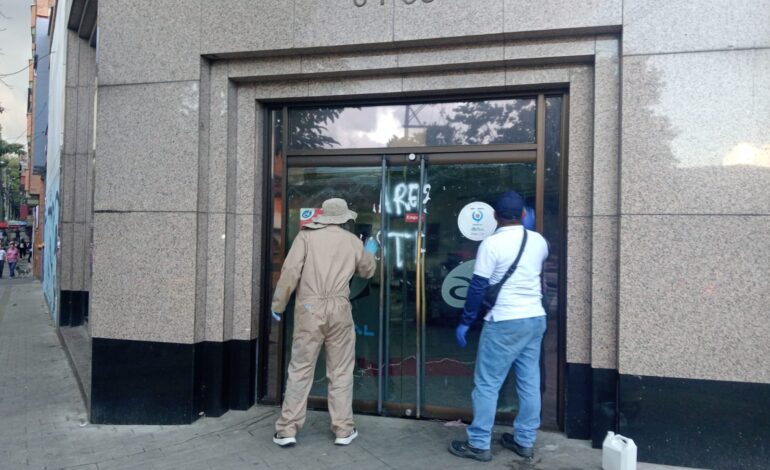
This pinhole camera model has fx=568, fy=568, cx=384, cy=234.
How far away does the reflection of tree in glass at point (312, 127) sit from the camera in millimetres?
5184

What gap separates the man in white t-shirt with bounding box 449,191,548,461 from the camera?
396cm

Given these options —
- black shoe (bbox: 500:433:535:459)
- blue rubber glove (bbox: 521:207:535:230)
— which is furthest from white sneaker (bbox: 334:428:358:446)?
blue rubber glove (bbox: 521:207:535:230)

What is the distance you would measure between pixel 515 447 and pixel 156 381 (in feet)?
9.87

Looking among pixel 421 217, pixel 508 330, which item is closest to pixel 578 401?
pixel 508 330

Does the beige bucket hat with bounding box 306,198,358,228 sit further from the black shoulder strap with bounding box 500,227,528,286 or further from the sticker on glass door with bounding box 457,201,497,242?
the black shoulder strap with bounding box 500,227,528,286

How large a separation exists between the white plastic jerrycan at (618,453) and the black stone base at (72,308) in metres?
8.66

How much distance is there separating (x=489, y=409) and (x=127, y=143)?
148 inches

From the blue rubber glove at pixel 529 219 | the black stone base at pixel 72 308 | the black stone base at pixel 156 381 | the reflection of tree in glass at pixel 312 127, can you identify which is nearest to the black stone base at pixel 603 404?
the blue rubber glove at pixel 529 219

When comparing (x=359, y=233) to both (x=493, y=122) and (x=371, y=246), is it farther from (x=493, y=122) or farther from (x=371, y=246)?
(x=493, y=122)

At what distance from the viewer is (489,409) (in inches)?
156

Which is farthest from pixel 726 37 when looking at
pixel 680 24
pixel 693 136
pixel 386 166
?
pixel 386 166

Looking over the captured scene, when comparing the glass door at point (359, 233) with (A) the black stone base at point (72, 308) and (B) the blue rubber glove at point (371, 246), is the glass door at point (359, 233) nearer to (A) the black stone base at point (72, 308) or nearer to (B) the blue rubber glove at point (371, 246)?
(B) the blue rubber glove at point (371, 246)

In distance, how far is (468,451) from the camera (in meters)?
4.04

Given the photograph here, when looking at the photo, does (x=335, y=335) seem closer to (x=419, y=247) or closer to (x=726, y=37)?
(x=419, y=247)
